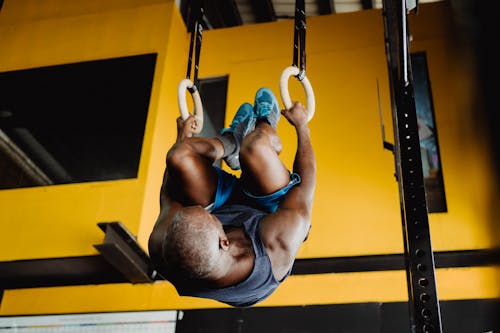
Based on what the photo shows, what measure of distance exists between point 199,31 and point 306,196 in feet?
3.21

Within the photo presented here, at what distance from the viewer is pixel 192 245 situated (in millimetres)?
1723

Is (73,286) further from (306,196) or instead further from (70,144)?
(306,196)

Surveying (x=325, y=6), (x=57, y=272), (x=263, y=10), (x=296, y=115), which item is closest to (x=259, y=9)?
(x=263, y=10)

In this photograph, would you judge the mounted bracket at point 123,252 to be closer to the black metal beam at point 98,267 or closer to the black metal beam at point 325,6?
the black metal beam at point 98,267

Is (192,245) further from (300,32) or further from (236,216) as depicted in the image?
(300,32)

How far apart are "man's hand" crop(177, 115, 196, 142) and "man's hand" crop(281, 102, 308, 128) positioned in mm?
433

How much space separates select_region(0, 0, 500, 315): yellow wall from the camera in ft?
14.5

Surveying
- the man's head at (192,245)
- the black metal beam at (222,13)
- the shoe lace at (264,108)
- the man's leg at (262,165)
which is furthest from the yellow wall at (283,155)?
the man's head at (192,245)

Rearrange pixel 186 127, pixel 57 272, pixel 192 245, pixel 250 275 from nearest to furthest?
pixel 192 245, pixel 250 275, pixel 186 127, pixel 57 272

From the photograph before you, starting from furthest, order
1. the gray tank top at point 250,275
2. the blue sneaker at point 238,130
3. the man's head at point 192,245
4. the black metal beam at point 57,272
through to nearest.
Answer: the black metal beam at point 57,272, the blue sneaker at point 238,130, the gray tank top at point 250,275, the man's head at point 192,245

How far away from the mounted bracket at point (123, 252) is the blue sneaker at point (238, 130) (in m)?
1.93

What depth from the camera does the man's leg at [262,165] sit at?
1915 mm

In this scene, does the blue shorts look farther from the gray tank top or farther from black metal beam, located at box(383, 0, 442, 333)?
black metal beam, located at box(383, 0, 442, 333)

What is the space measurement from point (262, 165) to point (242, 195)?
0.29 meters
